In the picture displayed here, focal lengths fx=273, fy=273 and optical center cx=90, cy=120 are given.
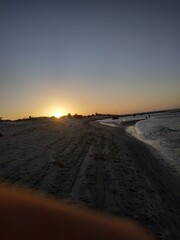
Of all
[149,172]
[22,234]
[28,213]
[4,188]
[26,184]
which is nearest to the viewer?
[22,234]

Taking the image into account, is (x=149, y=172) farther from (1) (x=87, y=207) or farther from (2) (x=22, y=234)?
(2) (x=22, y=234)

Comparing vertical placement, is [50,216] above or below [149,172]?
above

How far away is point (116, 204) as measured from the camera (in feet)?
27.0

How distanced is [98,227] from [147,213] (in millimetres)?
2106

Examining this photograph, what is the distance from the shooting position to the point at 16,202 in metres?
6.84

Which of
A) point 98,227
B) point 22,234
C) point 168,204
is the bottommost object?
point 168,204

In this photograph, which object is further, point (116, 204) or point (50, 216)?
point (116, 204)

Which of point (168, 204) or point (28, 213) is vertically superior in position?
point (28, 213)

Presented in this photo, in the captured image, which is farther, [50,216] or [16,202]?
[16,202]

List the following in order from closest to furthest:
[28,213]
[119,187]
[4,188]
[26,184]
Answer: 1. [28,213]
2. [4,188]
3. [26,184]
4. [119,187]

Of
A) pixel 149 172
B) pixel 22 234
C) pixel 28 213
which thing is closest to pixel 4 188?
pixel 28 213

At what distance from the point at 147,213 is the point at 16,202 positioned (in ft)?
12.2

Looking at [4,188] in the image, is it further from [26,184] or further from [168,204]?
[168,204]

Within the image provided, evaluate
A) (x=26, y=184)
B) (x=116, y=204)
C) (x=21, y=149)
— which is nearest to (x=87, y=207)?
(x=116, y=204)
